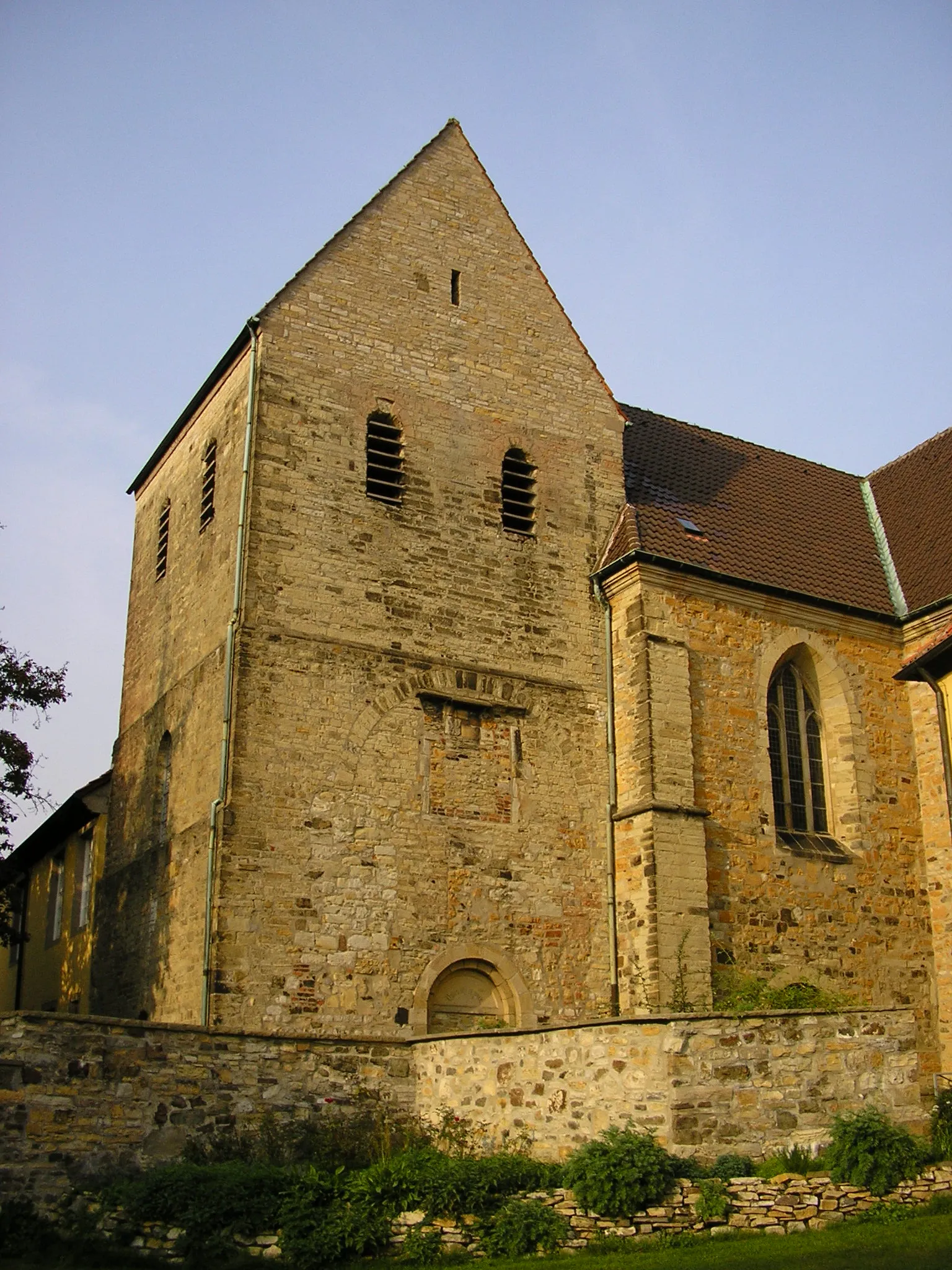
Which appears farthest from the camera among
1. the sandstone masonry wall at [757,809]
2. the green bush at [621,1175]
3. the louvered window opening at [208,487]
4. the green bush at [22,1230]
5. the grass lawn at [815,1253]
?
the louvered window opening at [208,487]

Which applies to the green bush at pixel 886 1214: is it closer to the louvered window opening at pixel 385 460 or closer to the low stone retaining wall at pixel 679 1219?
the low stone retaining wall at pixel 679 1219

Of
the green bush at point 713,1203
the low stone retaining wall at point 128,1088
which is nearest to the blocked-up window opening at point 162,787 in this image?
the low stone retaining wall at point 128,1088

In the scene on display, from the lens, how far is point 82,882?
24.1 meters

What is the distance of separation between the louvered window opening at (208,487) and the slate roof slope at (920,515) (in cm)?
1137

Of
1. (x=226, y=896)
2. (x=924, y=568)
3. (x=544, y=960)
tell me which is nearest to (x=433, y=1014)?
(x=544, y=960)

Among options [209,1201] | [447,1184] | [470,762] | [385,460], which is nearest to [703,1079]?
[447,1184]

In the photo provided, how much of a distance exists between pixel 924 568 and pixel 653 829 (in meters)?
7.83

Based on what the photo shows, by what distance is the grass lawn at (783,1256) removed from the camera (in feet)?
34.3

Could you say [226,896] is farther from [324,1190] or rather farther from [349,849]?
[324,1190]

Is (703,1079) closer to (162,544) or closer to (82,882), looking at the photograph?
(162,544)

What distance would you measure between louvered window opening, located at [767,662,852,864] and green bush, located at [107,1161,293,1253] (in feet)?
33.7

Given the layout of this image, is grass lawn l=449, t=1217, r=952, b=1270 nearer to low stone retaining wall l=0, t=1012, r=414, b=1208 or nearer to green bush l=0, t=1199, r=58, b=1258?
green bush l=0, t=1199, r=58, b=1258

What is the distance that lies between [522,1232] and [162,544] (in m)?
13.8

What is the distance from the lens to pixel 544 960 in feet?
59.7
